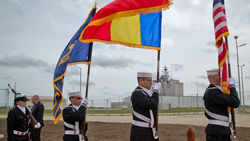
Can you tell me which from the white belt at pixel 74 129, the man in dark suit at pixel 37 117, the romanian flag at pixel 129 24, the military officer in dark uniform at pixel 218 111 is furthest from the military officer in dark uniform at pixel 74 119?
the man in dark suit at pixel 37 117

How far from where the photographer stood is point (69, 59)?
6141mm

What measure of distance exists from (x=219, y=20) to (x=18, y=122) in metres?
4.95

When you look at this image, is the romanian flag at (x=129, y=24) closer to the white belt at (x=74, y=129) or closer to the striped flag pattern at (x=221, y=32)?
the striped flag pattern at (x=221, y=32)

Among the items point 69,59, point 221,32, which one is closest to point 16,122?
point 69,59

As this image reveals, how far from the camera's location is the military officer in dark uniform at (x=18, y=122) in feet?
18.6

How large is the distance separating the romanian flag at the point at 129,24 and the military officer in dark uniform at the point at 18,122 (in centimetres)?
250

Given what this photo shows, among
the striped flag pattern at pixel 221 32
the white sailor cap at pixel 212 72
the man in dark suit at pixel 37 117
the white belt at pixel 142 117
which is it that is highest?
the striped flag pattern at pixel 221 32

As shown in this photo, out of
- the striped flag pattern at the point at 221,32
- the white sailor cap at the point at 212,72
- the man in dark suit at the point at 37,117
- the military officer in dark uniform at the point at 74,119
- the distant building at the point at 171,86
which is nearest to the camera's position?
the striped flag pattern at the point at 221,32

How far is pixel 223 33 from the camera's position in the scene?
14.5 feet

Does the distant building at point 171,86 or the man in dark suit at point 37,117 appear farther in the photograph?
the distant building at point 171,86

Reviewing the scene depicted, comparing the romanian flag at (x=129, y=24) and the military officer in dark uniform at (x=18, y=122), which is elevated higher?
the romanian flag at (x=129, y=24)

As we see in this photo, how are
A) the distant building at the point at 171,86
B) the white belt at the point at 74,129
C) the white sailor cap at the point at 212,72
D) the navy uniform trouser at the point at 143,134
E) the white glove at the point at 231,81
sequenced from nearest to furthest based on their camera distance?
the white glove at the point at 231,81, the navy uniform trouser at the point at 143,134, the white sailor cap at the point at 212,72, the white belt at the point at 74,129, the distant building at the point at 171,86

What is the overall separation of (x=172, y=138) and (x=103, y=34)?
6780 millimetres

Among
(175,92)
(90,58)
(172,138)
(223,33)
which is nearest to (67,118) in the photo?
(90,58)
